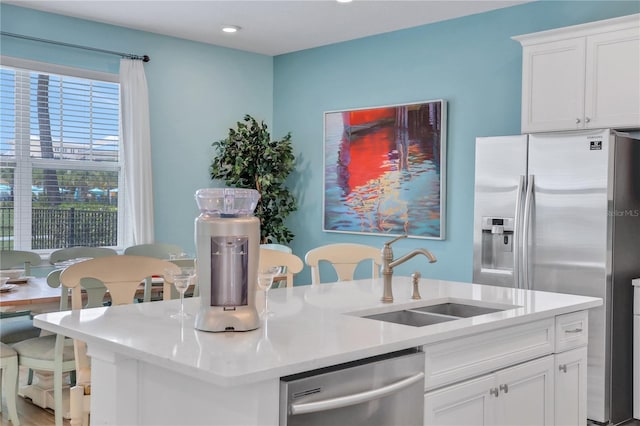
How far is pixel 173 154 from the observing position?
601 cm

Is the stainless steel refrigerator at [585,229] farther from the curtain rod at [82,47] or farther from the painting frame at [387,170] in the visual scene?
the curtain rod at [82,47]

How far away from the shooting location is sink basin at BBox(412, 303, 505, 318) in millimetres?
2701

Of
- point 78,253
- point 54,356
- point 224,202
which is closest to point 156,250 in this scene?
point 78,253

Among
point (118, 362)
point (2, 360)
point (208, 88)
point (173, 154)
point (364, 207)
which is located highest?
point (208, 88)

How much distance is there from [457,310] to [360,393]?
3.62 feet

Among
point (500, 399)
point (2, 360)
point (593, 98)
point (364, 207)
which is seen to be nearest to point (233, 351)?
point (500, 399)

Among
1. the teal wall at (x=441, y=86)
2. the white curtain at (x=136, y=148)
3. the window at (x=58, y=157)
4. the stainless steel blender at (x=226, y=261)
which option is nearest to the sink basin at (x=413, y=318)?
the stainless steel blender at (x=226, y=261)

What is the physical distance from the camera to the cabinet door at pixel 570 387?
2605mm

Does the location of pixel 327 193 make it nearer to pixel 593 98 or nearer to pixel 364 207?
pixel 364 207

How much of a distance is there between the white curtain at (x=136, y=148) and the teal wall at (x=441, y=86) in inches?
59.1

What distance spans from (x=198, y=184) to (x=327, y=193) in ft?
3.97

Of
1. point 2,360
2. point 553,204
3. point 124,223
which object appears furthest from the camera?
point 124,223

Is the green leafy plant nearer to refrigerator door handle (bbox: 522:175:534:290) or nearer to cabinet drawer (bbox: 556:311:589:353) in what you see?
refrigerator door handle (bbox: 522:175:534:290)

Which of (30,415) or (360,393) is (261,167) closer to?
(30,415)
